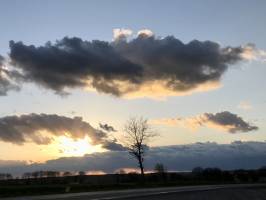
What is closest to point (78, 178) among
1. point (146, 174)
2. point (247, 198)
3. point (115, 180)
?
point (115, 180)

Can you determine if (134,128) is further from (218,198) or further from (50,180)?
(218,198)

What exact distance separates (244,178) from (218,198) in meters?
53.2

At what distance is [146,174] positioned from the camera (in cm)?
9538

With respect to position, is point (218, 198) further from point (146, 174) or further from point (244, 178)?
point (146, 174)

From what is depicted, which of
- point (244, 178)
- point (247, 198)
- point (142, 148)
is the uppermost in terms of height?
point (142, 148)

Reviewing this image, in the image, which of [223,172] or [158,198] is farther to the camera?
[223,172]

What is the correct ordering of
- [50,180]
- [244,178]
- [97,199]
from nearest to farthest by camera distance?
[97,199] → [244,178] → [50,180]

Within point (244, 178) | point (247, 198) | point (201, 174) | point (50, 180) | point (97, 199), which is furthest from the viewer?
point (201, 174)

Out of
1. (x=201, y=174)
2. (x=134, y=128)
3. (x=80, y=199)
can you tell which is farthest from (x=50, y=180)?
(x=80, y=199)

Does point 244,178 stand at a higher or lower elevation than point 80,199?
higher

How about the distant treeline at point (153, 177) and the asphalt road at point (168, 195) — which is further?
the distant treeline at point (153, 177)

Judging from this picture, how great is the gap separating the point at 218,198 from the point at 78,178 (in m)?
Answer: 58.7

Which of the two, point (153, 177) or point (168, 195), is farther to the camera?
point (153, 177)

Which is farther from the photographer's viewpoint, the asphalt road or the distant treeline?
the distant treeline
